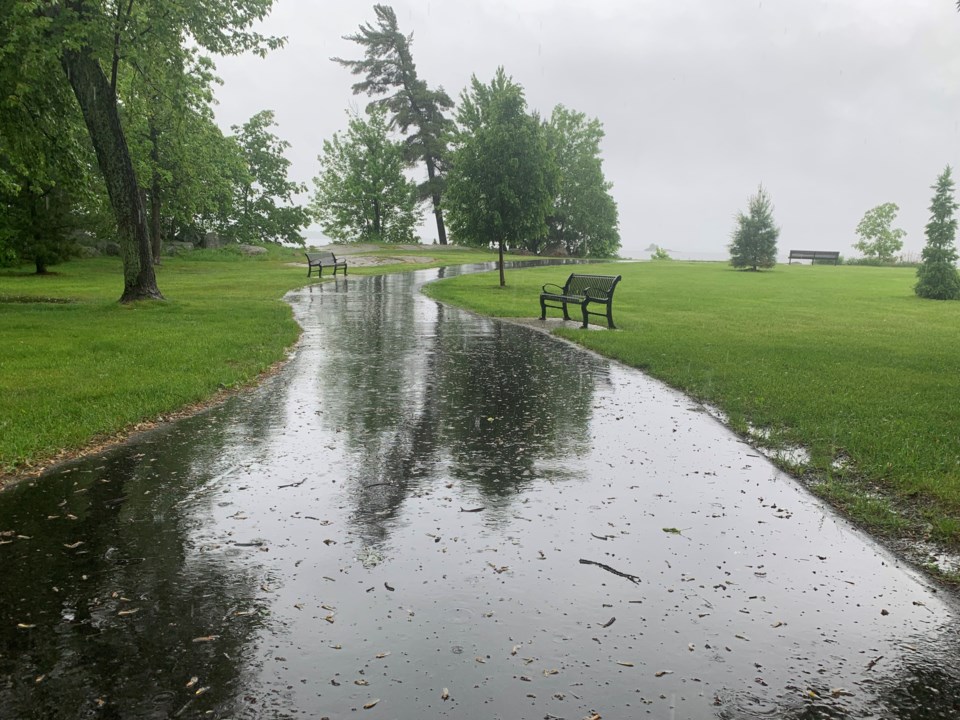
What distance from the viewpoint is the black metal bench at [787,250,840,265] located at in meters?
52.5

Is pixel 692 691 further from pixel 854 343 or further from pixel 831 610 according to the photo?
pixel 854 343

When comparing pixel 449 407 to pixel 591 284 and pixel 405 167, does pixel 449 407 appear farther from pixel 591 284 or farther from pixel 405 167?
pixel 405 167

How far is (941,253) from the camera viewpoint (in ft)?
83.1

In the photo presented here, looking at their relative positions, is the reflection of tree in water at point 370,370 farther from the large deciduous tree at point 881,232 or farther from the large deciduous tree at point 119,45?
the large deciduous tree at point 881,232

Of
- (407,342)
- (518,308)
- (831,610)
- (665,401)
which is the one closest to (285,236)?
(518,308)

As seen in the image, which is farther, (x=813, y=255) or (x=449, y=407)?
(x=813, y=255)

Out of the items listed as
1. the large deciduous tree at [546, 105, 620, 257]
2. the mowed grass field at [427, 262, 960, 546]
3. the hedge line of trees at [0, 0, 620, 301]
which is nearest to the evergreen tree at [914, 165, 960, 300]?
the mowed grass field at [427, 262, 960, 546]

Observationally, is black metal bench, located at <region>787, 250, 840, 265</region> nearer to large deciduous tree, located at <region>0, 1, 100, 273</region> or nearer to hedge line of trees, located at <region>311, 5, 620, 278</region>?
hedge line of trees, located at <region>311, 5, 620, 278</region>

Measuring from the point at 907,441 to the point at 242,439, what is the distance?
19.8ft

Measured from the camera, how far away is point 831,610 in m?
3.45

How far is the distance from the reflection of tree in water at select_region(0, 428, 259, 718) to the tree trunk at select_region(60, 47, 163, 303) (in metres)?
12.6

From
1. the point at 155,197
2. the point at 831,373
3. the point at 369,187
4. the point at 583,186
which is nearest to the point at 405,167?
the point at 369,187

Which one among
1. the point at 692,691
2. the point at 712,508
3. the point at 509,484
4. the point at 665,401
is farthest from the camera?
the point at 665,401

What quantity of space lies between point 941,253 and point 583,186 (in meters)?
34.7
